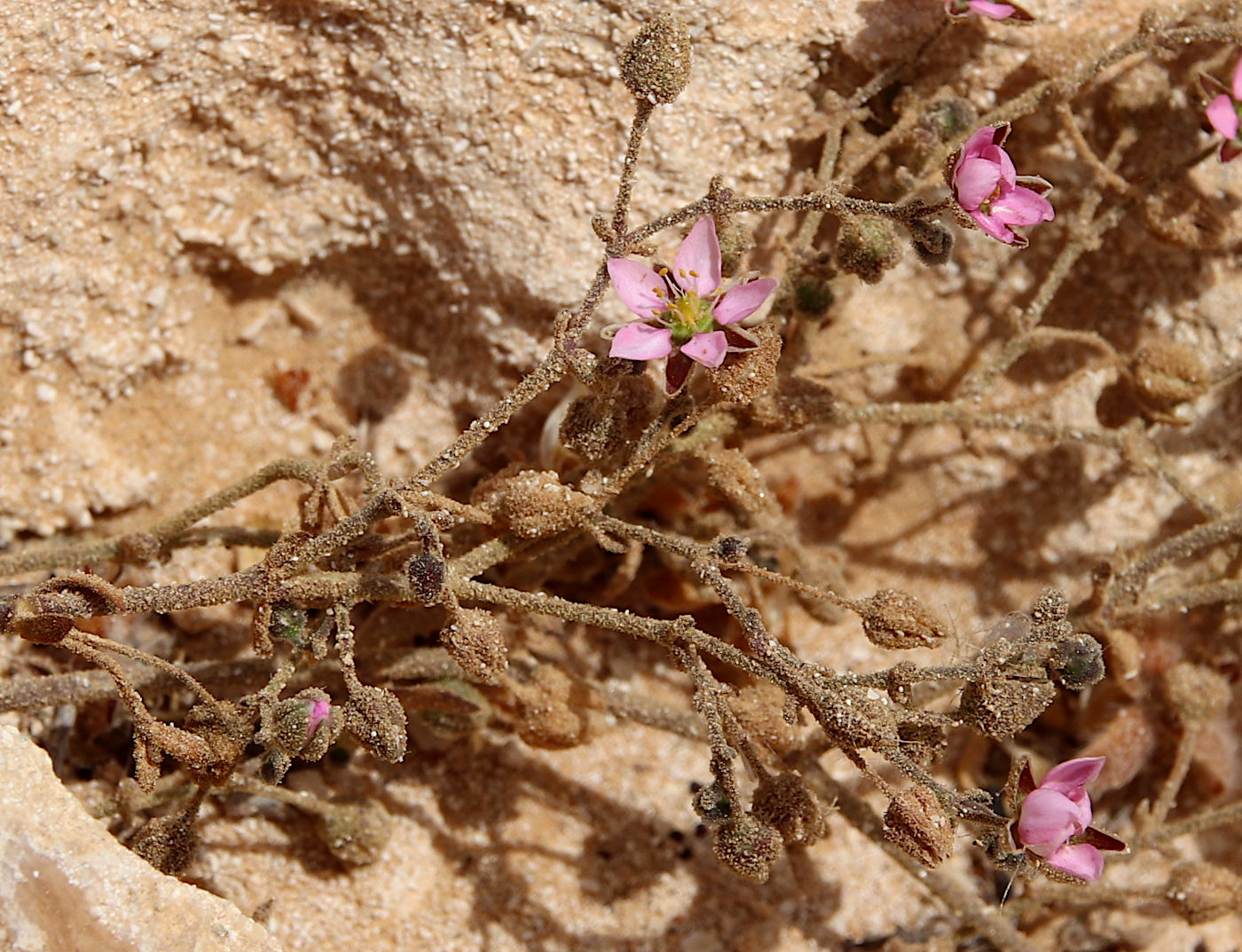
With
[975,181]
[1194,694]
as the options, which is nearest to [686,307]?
[975,181]

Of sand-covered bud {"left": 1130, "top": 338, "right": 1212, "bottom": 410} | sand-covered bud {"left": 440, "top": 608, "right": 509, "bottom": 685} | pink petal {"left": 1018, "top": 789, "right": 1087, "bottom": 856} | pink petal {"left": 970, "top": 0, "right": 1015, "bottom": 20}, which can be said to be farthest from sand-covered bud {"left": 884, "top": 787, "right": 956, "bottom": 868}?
pink petal {"left": 970, "top": 0, "right": 1015, "bottom": 20}

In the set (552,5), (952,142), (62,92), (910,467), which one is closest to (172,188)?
(62,92)

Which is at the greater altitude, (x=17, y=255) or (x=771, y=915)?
(x=17, y=255)

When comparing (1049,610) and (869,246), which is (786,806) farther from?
(869,246)

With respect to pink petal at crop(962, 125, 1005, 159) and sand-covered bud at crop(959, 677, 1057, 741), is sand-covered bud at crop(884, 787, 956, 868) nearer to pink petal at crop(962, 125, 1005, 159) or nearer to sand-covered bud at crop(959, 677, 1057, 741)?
sand-covered bud at crop(959, 677, 1057, 741)

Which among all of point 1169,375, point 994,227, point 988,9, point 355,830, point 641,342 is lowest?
point 355,830

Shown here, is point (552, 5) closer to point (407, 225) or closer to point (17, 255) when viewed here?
point (407, 225)
